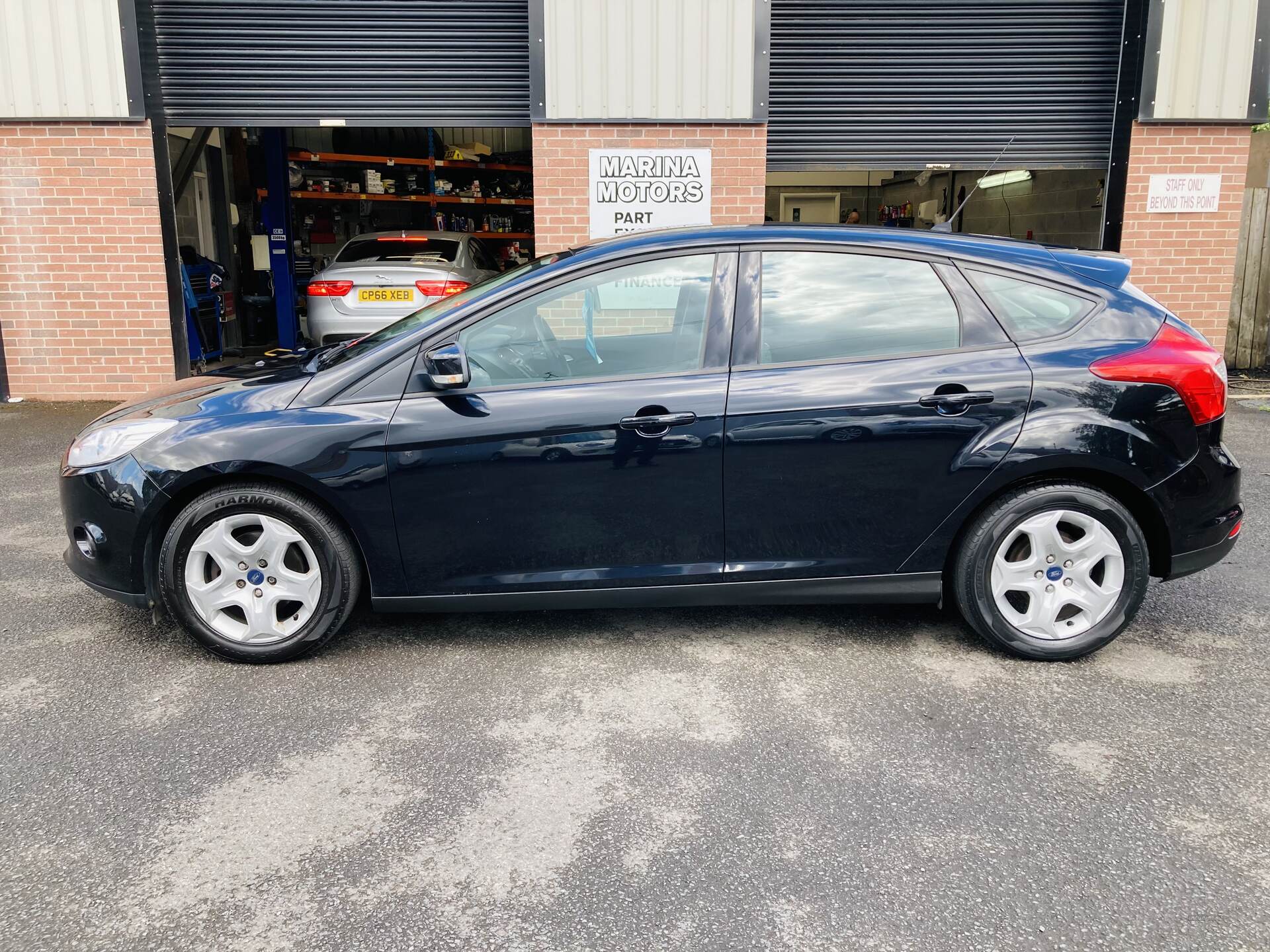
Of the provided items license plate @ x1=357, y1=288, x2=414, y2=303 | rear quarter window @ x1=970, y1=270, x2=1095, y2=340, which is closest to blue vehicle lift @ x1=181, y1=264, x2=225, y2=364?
license plate @ x1=357, y1=288, x2=414, y2=303

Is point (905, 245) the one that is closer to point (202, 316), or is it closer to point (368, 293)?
point (368, 293)

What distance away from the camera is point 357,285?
1004 centimetres

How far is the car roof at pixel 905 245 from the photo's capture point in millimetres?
3789

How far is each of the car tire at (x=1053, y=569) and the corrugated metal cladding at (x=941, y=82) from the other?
6.68 metres

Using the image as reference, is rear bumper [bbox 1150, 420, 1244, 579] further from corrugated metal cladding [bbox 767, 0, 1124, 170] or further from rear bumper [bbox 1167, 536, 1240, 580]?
corrugated metal cladding [bbox 767, 0, 1124, 170]

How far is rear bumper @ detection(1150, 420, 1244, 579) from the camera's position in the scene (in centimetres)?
366

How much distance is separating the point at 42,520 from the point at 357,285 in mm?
4907

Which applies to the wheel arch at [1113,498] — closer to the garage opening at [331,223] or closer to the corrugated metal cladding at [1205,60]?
the corrugated metal cladding at [1205,60]

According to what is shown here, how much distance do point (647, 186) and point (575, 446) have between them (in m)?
6.02

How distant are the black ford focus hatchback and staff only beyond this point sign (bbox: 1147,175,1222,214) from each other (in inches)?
262

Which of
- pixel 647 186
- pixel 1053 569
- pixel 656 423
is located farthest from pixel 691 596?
pixel 647 186

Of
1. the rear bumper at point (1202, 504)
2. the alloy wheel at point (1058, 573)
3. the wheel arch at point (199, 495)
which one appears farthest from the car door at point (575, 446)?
the rear bumper at point (1202, 504)

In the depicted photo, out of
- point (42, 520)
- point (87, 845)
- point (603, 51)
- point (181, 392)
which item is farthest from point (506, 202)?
point (87, 845)

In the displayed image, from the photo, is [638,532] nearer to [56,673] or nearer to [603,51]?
[56,673]
